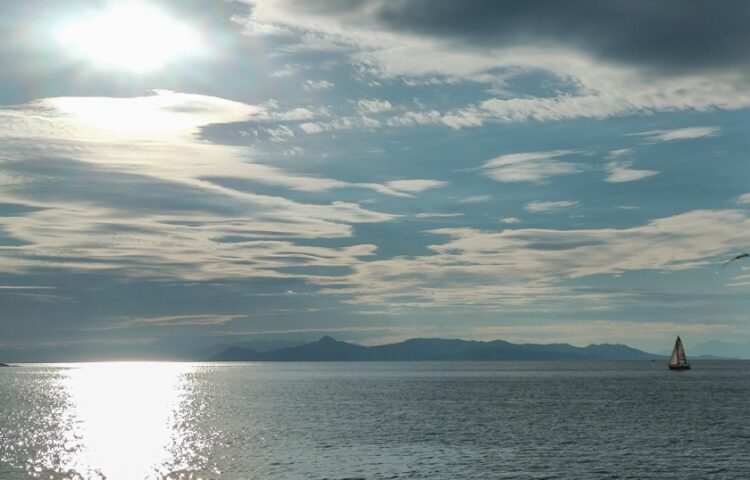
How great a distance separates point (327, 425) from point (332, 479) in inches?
1955

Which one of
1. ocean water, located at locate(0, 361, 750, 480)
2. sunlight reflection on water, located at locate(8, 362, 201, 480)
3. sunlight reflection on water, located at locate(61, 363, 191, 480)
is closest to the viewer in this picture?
ocean water, located at locate(0, 361, 750, 480)

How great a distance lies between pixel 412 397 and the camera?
656ft

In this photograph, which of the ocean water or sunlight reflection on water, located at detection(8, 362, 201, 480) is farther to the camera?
sunlight reflection on water, located at detection(8, 362, 201, 480)

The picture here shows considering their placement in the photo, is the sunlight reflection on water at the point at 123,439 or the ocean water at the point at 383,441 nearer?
the ocean water at the point at 383,441

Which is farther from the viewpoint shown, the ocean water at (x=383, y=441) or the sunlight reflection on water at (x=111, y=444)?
the sunlight reflection on water at (x=111, y=444)

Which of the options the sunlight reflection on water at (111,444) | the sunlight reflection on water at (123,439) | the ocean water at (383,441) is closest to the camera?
the ocean water at (383,441)

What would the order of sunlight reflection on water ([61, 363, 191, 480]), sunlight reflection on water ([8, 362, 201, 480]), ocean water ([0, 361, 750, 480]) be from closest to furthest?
ocean water ([0, 361, 750, 480])
sunlight reflection on water ([8, 362, 201, 480])
sunlight reflection on water ([61, 363, 191, 480])

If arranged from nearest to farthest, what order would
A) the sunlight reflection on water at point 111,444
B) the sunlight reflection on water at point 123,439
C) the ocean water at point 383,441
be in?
the ocean water at point 383,441, the sunlight reflection on water at point 111,444, the sunlight reflection on water at point 123,439

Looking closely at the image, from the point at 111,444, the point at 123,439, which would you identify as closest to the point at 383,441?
the point at 111,444

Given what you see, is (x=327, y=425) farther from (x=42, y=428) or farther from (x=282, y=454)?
(x=42, y=428)

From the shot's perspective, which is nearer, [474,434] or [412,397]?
[474,434]

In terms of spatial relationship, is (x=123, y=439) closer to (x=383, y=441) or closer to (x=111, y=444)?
(x=111, y=444)

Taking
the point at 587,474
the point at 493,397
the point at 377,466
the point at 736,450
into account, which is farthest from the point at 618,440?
the point at 493,397

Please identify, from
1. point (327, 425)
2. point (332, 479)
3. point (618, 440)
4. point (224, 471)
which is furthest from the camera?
point (327, 425)
